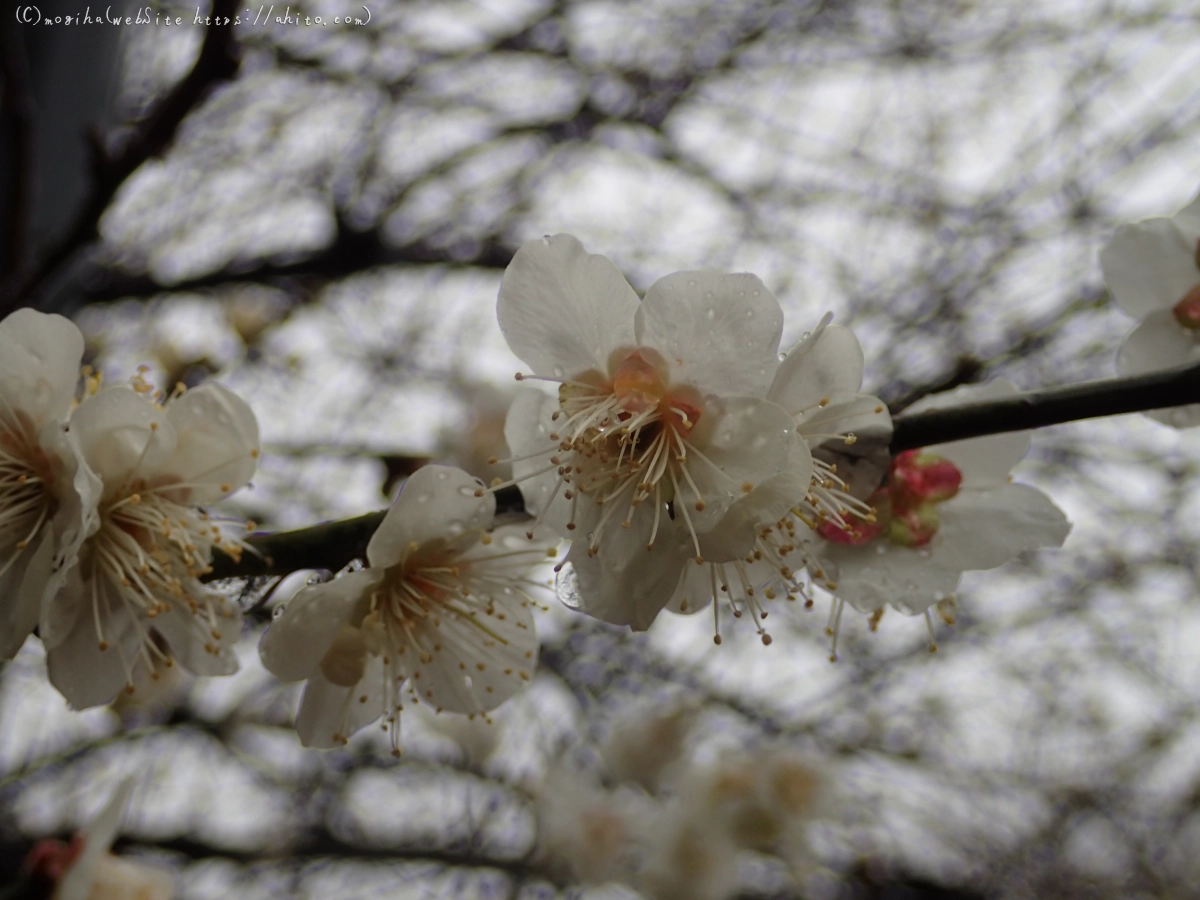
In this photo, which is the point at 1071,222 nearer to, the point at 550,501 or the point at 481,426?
the point at 481,426

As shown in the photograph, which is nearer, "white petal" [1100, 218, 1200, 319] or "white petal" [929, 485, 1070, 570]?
"white petal" [929, 485, 1070, 570]

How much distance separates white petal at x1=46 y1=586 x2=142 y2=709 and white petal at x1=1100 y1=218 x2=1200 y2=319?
1246 mm

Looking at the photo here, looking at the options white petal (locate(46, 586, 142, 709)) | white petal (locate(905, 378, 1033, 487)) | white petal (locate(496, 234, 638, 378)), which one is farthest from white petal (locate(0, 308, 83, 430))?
white petal (locate(905, 378, 1033, 487))

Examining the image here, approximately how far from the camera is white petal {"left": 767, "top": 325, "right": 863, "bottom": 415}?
0.93 meters

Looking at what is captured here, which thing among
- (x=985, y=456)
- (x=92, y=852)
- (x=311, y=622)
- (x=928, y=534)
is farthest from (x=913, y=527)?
(x=92, y=852)

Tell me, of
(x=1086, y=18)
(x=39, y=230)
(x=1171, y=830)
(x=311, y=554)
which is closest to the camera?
(x=311, y=554)

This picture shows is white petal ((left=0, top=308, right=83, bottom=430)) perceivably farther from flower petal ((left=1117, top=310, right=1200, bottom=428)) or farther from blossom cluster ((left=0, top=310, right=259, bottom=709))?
flower petal ((left=1117, top=310, right=1200, bottom=428))

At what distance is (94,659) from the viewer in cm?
100

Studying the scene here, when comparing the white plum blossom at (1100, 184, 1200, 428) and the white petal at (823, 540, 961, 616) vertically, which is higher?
the white plum blossom at (1100, 184, 1200, 428)

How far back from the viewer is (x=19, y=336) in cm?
93

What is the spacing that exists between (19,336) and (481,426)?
2118mm

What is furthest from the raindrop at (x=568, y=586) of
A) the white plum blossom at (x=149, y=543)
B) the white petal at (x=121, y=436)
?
the white petal at (x=121, y=436)

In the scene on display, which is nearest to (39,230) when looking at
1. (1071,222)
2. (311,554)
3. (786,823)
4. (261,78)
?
(261,78)

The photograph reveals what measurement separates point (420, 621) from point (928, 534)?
0.59 metres
